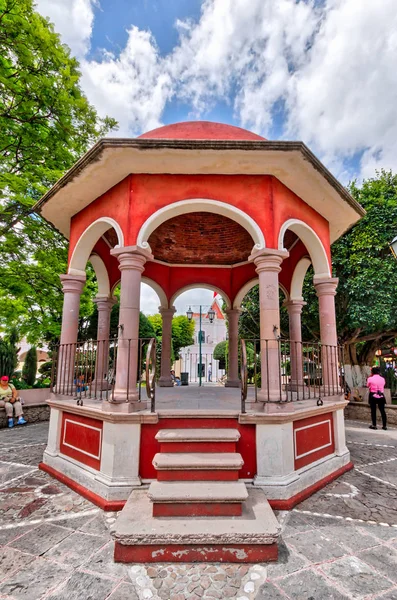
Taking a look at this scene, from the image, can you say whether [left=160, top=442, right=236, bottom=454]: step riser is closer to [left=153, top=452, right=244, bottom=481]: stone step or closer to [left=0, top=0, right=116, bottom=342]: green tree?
[left=153, top=452, right=244, bottom=481]: stone step

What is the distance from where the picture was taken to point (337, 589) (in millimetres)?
2250

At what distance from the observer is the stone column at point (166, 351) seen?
337 inches

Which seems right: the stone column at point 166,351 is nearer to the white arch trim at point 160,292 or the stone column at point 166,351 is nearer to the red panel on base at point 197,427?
the white arch trim at point 160,292

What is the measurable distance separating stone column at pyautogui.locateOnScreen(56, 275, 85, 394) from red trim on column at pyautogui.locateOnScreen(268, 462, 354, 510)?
371 centimetres

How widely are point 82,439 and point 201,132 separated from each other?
17.4ft

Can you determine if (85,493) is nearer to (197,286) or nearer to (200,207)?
(200,207)

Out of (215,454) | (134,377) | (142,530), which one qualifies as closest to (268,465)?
(215,454)

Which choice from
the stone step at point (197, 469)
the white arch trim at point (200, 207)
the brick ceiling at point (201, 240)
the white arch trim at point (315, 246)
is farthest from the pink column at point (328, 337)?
the stone step at point (197, 469)

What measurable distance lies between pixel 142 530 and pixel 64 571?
0.65 m

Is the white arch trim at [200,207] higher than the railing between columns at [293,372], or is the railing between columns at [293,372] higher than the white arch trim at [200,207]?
the white arch trim at [200,207]

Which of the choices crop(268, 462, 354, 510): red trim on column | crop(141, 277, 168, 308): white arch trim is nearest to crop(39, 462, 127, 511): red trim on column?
A: crop(268, 462, 354, 510): red trim on column

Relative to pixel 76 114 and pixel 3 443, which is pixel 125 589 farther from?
pixel 76 114

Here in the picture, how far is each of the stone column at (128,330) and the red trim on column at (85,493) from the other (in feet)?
3.40

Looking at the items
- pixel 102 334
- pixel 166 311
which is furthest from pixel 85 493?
pixel 166 311
